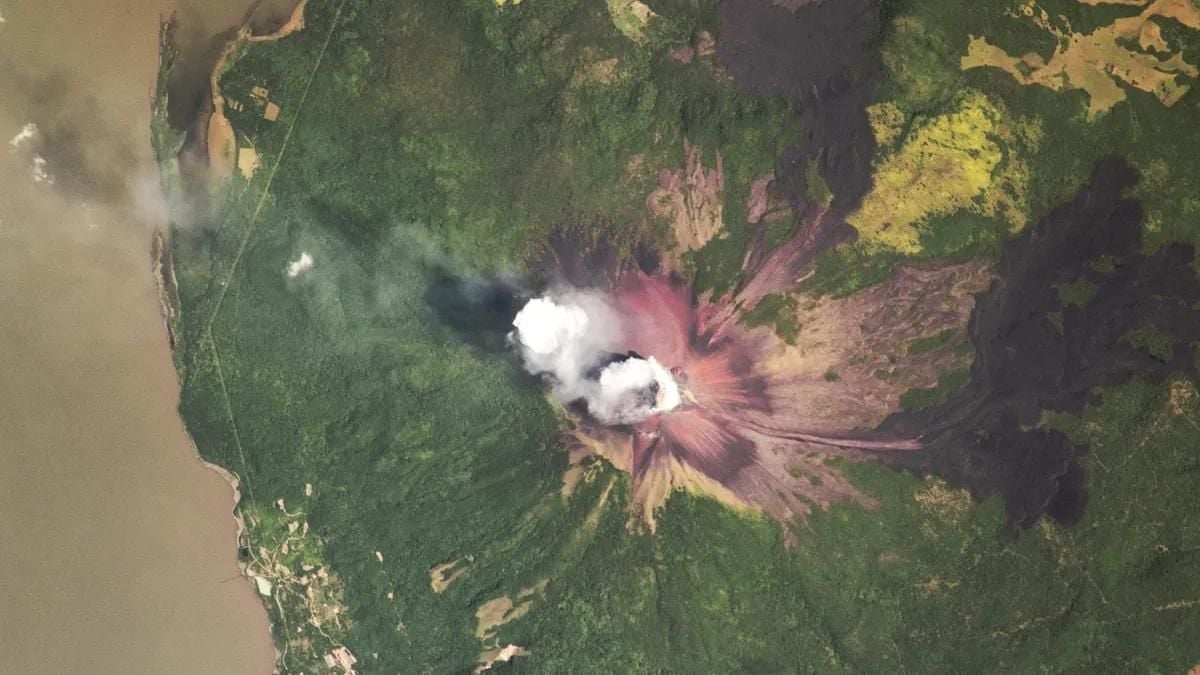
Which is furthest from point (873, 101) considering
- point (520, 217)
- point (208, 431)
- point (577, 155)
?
point (208, 431)

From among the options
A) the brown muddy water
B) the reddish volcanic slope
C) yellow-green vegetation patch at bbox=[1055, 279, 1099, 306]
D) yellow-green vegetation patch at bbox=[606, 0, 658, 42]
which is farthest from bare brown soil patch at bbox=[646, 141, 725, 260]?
the brown muddy water

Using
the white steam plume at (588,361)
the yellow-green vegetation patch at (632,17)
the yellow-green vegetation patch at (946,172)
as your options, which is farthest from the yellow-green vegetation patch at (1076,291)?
the yellow-green vegetation patch at (632,17)

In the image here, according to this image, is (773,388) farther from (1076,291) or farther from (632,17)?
(632,17)

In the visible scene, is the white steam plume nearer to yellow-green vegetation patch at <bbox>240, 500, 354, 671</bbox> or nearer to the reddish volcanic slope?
the reddish volcanic slope

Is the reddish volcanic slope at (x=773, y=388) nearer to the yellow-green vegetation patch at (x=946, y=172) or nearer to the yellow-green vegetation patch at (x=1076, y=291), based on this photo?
the yellow-green vegetation patch at (x=946, y=172)

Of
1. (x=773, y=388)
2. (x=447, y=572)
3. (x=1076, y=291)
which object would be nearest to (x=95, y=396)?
(x=447, y=572)

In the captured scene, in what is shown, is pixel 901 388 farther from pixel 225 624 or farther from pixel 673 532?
pixel 225 624
